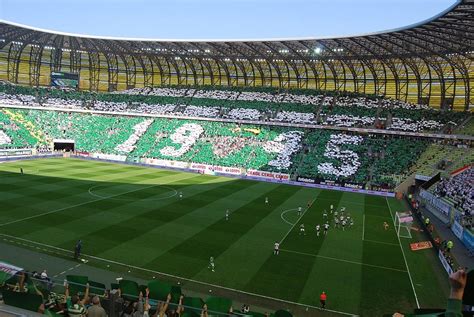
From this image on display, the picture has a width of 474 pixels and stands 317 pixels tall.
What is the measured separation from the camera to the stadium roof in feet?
147

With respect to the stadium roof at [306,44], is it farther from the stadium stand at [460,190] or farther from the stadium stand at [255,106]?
the stadium stand at [460,190]

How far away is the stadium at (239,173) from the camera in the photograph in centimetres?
A: 2123

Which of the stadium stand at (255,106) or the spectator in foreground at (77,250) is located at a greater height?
the stadium stand at (255,106)

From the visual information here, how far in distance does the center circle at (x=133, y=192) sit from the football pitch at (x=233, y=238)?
0.12m

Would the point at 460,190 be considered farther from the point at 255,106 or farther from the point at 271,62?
the point at 255,106

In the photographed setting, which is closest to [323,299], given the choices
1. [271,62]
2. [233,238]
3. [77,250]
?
[233,238]

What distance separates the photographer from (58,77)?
86.6 metres

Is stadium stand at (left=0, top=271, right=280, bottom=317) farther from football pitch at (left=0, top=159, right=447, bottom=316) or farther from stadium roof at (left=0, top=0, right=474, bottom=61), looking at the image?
stadium roof at (left=0, top=0, right=474, bottom=61)

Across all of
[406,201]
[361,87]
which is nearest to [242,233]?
[406,201]

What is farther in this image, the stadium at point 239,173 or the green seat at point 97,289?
the stadium at point 239,173

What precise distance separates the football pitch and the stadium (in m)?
0.19

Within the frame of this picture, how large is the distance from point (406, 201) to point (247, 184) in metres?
21.6

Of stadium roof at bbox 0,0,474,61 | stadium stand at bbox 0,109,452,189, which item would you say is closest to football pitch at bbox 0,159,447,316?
stadium stand at bbox 0,109,452,189

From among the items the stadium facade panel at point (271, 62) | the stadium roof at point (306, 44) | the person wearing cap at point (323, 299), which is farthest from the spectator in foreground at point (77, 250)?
the stadium facade panel at point (271, 62)
